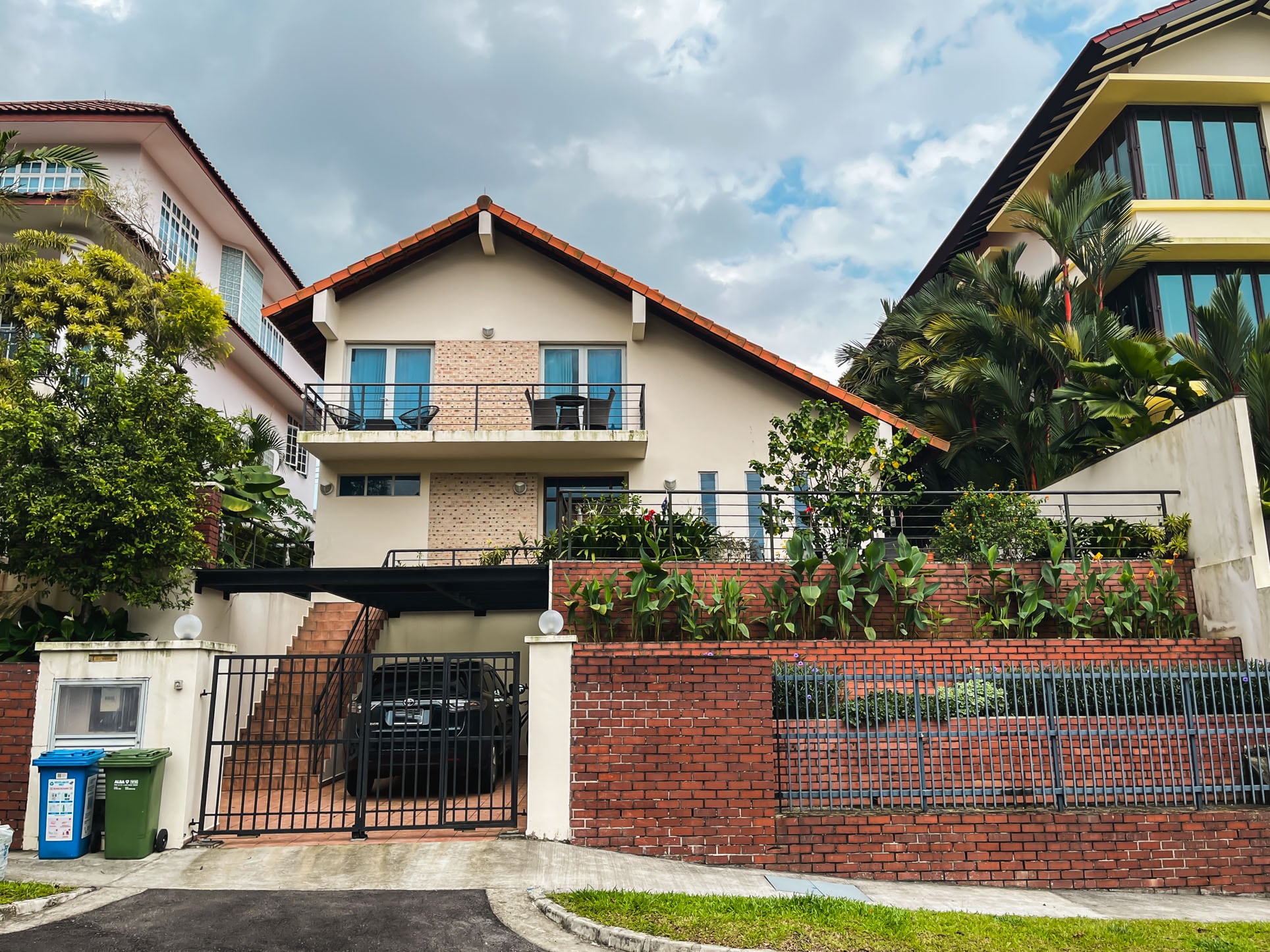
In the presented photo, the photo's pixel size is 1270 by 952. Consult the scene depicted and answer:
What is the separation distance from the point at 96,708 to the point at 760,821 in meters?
6.53

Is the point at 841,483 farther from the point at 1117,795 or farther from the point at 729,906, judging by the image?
the point at 729,906

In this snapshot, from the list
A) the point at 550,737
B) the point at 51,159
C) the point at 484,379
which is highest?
the point at 51,159

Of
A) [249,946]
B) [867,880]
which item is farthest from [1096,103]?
[249,946]

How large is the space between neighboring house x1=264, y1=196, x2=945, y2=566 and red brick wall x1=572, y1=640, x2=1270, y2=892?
7813 mm

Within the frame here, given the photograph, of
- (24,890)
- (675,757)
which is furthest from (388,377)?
(24,890)

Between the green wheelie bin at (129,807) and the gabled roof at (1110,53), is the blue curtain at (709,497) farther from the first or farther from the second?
the gabled roof at (1110,53)

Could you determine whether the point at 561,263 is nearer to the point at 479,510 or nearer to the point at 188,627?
the point at 479,510

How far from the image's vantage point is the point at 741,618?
1204 cm

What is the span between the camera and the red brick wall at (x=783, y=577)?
1200cm

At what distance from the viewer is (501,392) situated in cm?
1792

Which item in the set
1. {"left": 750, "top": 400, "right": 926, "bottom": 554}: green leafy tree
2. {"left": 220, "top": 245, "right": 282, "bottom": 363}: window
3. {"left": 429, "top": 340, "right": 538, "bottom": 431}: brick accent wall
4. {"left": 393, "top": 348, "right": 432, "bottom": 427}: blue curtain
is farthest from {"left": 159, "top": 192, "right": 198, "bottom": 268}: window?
{"left": 750, "top": 400, "right": 926, "bottom": 554}: green leafy tree

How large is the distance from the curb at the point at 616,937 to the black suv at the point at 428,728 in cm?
211

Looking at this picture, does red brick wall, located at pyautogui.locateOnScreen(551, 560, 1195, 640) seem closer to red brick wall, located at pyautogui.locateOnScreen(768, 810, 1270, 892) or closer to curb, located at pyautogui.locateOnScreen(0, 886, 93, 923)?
red brick wall, located at pyautogui.locateOnScreen(768, 810, 1270, 892)

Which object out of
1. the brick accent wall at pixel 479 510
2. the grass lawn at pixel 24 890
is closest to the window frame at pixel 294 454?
the brick accent wall at pixel 479 510
